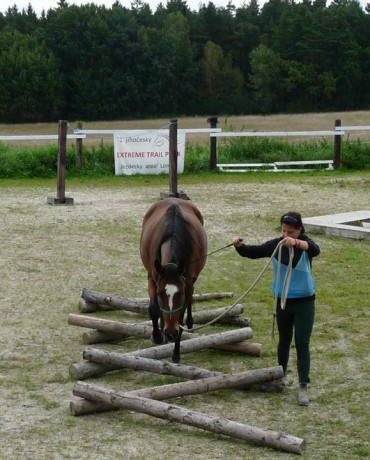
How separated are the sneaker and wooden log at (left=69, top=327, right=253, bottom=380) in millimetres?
1155

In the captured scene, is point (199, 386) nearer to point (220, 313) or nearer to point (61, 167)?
point (220, 313)

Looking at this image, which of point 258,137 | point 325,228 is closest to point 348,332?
point 325,228

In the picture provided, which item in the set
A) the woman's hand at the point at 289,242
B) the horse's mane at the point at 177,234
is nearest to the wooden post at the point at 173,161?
the horse's mane at the point at 177,234

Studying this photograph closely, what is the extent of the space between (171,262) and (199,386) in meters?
1.11

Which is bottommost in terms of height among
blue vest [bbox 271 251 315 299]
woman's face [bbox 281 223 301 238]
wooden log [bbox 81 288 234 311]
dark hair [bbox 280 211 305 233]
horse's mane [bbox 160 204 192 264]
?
wooden log [bbox 81 288 234 311]

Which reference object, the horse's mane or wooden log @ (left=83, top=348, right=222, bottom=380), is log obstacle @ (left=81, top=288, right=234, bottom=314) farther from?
wooden log @ (left=83, top=348, right=222, bottom=380)

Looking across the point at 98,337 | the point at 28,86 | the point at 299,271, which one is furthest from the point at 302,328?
the point at 28,86

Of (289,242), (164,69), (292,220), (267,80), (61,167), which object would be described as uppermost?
(164,69)

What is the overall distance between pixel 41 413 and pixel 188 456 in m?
1.44

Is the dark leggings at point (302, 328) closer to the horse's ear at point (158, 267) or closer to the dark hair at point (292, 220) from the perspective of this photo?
the dark hair at point (292, 220)

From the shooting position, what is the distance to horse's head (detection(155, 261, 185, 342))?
6.85 m

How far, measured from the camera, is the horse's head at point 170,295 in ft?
22.5

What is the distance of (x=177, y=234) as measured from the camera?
7.45m

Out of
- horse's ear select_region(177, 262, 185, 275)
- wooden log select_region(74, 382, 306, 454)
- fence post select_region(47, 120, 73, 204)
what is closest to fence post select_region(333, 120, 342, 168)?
fence post select_region(47, 120, 73, 204)
